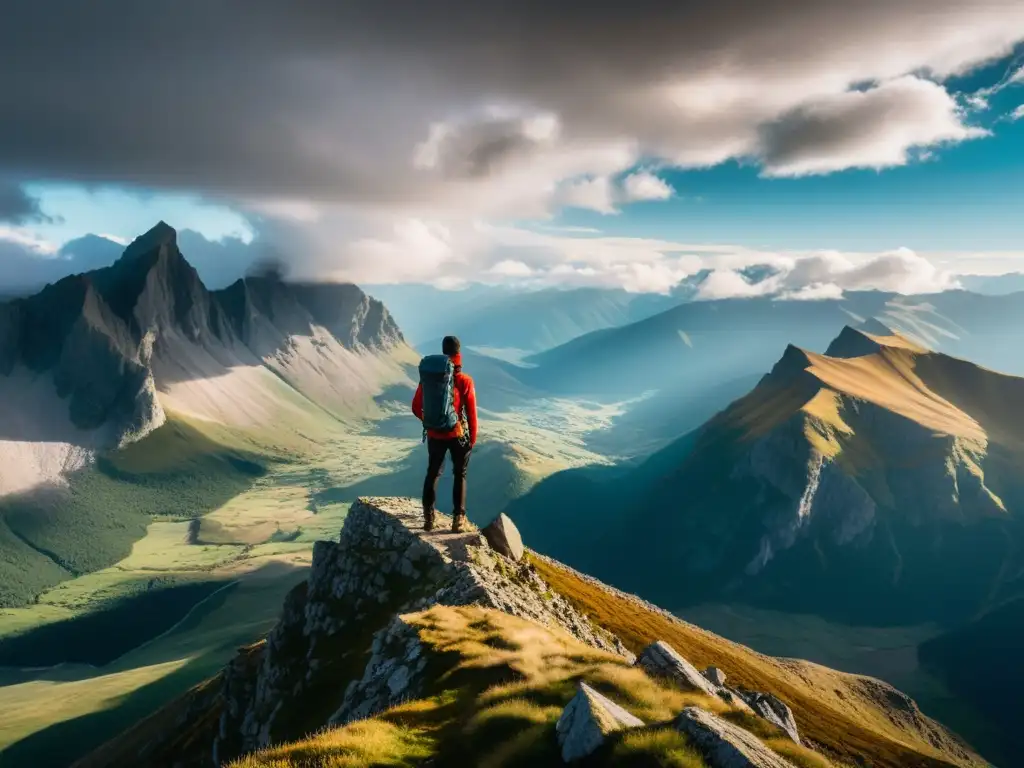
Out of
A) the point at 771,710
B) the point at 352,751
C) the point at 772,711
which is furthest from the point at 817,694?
the point at 352,751

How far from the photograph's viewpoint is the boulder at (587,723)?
13.3 m

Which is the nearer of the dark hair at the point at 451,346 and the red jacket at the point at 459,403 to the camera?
the dark hair at the point at 451,346

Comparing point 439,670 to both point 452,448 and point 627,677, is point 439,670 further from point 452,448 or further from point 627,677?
point 452,448

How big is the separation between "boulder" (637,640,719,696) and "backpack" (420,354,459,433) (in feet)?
48.9

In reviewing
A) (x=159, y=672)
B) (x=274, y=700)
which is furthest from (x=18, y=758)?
(x=274, y=700)

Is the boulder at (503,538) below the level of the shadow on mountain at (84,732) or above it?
above

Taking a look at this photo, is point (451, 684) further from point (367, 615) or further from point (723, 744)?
point (367, 615)

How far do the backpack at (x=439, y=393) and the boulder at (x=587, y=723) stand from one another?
56.0 ft

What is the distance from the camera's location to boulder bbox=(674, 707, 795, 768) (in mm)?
12594

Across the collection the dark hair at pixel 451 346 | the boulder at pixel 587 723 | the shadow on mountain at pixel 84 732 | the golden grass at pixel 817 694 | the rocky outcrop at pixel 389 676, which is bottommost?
the shadow on mountain at pixel 84 732

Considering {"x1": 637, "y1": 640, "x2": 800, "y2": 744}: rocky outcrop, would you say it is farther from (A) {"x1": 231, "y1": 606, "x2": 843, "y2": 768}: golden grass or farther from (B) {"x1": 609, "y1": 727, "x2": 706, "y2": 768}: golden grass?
(B) {"x1": 609, "y1": 727, "x2": 706, "y2": 768}: golden grass

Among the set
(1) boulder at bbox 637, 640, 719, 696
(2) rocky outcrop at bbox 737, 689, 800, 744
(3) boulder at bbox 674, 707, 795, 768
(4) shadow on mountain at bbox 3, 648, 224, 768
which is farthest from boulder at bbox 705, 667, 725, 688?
(4) shadow on mountain at bbox 3, 648, 224, 768

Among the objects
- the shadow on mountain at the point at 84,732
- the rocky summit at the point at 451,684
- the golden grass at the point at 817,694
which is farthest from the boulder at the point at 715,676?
the shadow on mountain at the point at 84,732

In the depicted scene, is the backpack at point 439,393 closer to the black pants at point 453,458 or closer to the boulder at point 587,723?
the black pants at point 453,458
